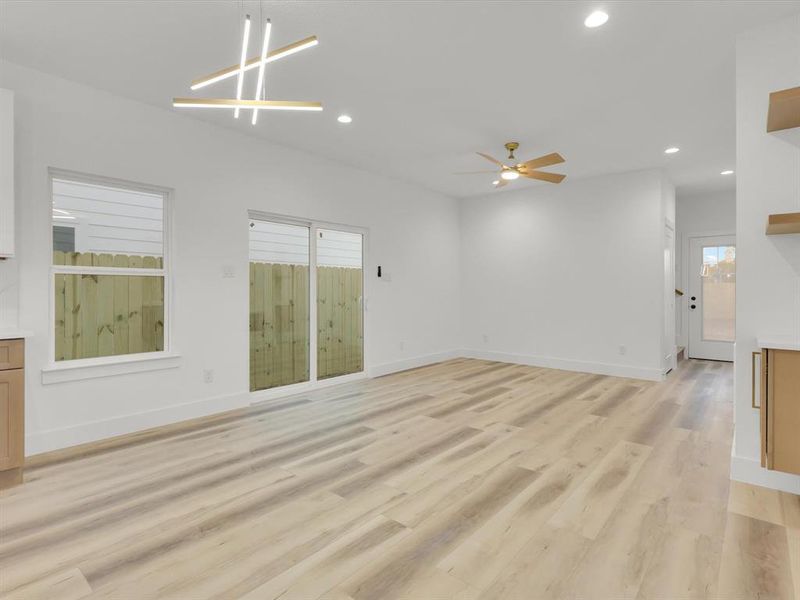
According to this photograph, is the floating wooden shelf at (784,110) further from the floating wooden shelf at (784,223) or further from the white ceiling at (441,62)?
the white ceiling at (441,62)

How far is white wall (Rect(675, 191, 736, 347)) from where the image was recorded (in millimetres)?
6867

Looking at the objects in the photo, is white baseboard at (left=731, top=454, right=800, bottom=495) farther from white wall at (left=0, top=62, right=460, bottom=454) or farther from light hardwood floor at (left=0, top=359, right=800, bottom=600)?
white wall at (left=0, top=62, right=460, bottom=454)

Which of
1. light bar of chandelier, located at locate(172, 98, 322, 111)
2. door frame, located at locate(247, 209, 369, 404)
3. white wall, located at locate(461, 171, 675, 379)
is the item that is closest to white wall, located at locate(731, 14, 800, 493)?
light bar of chandelier, located at locate(172, 98, 322, 111)

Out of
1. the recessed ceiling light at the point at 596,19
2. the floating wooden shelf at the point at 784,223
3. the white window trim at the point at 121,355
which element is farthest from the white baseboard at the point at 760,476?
the white window trim at the point at 121,355

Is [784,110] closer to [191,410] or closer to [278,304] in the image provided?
[278,304]

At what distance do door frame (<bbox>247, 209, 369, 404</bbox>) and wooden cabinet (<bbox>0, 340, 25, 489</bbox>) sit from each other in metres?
2.01

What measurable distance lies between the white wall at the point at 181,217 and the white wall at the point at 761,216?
161 inches

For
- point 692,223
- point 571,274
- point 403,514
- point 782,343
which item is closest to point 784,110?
point 782,343

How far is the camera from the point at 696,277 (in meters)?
7.18

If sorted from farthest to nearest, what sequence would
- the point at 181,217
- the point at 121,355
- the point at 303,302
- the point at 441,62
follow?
1. the point at 303,302
2. the point at 181,217
3. the point at 121,355
4. the point at 441,62

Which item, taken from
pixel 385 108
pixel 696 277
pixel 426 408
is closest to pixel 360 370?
pixel 426 408

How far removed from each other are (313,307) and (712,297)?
6614 millimetres

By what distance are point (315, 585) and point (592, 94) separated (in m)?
3.97

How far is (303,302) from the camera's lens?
5125 mm
